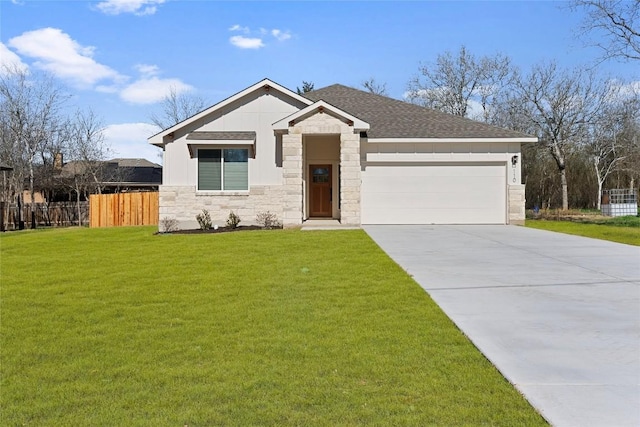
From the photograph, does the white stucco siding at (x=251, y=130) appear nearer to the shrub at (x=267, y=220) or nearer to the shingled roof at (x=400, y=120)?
the shrub at (x=267, y=220)

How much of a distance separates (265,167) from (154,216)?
8.44 m

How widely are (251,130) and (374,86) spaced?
2944 cm

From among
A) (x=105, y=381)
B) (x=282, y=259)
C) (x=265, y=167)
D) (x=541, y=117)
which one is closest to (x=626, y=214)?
(x=541, y=117)

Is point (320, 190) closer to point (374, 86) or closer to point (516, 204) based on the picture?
point (516, 204)

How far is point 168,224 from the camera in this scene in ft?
61.7

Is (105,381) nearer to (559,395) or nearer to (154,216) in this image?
(559,395)

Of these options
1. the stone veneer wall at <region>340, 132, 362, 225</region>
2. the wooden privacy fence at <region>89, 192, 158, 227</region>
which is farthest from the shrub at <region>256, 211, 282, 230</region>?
the wooden privacy fence at <region>89, 192, 158, 227</region>

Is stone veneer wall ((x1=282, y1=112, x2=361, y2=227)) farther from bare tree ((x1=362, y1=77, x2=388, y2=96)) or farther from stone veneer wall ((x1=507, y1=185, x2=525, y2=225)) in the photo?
bare tree ((x1=362, y1=77, x2=388, y2=96))

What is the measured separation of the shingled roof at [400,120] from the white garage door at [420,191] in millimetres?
1371

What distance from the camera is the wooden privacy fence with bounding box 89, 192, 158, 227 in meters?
23.7

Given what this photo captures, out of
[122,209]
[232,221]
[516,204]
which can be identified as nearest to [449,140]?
[516,204]

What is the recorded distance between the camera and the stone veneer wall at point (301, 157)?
57.4 ft

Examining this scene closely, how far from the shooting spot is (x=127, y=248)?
525 inches

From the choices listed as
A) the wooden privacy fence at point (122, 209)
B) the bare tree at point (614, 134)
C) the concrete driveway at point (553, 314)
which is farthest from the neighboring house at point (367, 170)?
the bare tree at point (614, 134)
